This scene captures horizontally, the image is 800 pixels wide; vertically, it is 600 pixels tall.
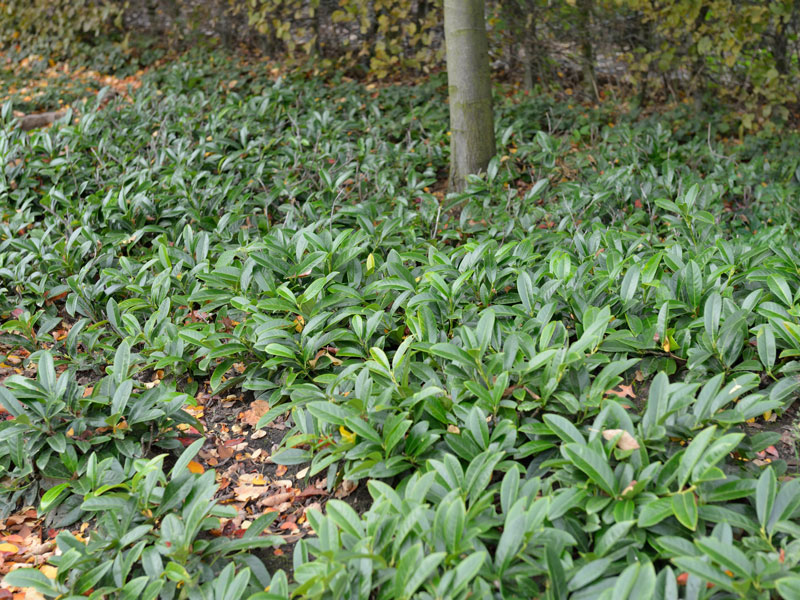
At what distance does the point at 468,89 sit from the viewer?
4.86 m

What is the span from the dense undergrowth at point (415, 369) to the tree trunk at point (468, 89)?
0.29m

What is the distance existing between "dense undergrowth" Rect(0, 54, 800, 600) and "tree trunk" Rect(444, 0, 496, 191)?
0.29m

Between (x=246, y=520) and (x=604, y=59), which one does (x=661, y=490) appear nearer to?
(x=246, y=520)

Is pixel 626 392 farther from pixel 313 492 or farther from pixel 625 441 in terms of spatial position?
pixel 313 492

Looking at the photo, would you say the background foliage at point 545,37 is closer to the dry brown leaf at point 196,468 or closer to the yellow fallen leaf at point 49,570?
the dry brown leaf at point 196,468

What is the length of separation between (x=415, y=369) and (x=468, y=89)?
2997mm

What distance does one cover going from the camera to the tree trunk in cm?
471

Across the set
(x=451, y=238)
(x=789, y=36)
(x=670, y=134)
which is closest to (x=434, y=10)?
(x=670, y=134)

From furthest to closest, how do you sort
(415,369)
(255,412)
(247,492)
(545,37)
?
(545,37) < (255,412) < (415,369) < (247,492)

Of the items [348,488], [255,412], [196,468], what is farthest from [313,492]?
[255,412]

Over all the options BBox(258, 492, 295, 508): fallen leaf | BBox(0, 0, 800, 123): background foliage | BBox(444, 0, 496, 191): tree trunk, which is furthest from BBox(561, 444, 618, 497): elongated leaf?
BBox(0, 0, 800, 123): background foliage

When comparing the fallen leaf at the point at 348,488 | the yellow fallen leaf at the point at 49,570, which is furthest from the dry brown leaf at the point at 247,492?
the yellow fallen leaf at the point at 49,570

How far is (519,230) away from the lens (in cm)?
399

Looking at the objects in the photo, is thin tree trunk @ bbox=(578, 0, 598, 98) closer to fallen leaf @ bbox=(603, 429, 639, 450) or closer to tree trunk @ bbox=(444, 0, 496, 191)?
tree trunk @ bbox=(444, 0, 496, 191)
